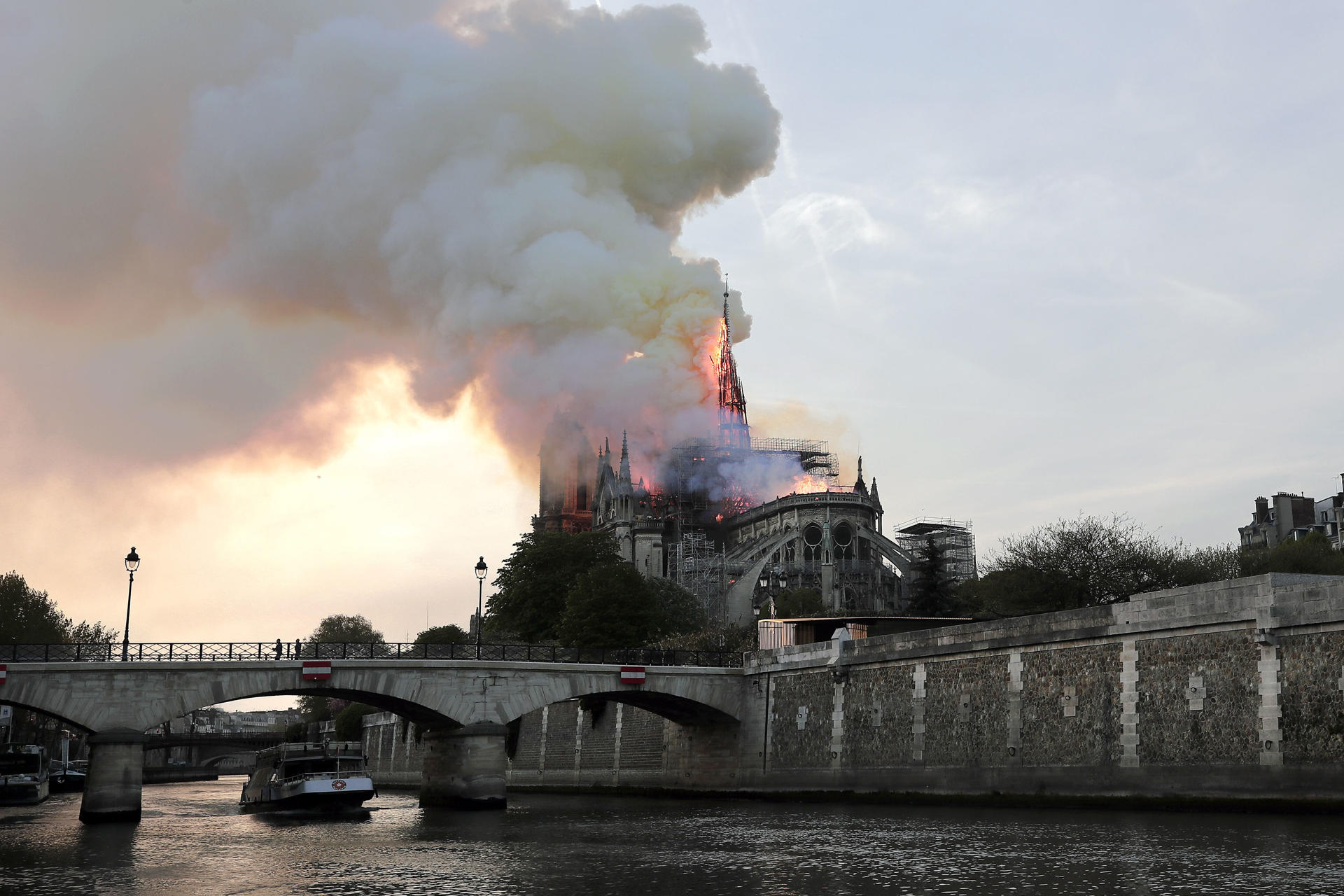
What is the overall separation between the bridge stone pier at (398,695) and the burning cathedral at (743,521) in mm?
48242

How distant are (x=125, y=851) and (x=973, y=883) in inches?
776

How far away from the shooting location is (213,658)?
152ft

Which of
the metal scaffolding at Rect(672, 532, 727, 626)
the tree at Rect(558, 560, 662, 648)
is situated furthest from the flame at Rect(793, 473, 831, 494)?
the tree at Rect(558, 560, 662, 648)

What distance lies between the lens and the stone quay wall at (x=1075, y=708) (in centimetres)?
3153

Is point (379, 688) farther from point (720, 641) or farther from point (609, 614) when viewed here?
point (609, 614)

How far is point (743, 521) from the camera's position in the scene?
412 ft

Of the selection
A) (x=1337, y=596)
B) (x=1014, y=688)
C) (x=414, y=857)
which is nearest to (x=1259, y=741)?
(x=1337, y=596)

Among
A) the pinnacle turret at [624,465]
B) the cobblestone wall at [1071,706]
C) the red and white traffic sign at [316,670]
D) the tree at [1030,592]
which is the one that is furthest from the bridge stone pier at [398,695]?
the pinnacle turret at [624,465]

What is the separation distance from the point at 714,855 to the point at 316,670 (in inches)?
908

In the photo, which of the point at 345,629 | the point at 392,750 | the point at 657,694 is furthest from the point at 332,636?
the point at 657,694

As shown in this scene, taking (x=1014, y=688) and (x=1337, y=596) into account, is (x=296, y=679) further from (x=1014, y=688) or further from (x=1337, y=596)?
(x=1337, y=596)

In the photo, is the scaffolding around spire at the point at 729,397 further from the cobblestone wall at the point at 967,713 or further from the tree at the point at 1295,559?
the cobblestone wall at the point at 967,713

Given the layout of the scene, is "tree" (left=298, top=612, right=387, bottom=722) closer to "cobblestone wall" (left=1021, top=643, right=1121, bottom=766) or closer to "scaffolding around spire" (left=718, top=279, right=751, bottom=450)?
"scaffolding around spire" (left=718, top=279, right=751, bottom=450)

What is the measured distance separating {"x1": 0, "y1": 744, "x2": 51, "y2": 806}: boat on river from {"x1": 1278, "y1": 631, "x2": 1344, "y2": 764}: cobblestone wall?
166 feet
